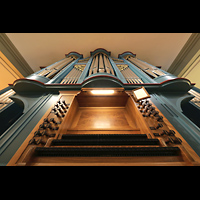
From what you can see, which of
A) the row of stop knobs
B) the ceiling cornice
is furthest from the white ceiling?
the row of stop knobs

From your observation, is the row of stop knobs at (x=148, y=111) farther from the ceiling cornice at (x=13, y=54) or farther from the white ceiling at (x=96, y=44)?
the ceiling cornice at (x=13, y=54)

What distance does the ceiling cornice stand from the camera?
5.39 metres

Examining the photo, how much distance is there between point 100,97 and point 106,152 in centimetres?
165

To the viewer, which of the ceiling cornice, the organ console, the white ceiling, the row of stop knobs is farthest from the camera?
the white ceiling

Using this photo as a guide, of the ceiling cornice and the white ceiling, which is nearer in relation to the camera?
the ceiling cornice

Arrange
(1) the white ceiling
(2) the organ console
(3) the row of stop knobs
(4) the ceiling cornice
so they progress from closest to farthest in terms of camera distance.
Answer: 1. (2) the organ console
2. (3) the row of stop knobs
3. (4) the ceiling cornice
4. (1) the white ceiling

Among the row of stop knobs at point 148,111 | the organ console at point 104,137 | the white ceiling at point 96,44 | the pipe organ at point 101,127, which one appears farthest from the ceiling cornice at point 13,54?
the row of stop knobs at point 148,111

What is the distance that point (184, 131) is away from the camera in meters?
1.68

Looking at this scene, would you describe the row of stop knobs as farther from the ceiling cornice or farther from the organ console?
the ceiling cornice

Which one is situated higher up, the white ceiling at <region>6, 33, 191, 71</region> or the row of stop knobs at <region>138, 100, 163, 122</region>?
the white ceiling at <region>6, 33, 191, 71</region>

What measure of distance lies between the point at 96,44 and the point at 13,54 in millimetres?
5691

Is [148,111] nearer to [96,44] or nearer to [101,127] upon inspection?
[101,127]

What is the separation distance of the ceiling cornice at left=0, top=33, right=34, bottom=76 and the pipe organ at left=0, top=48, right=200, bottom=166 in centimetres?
499
